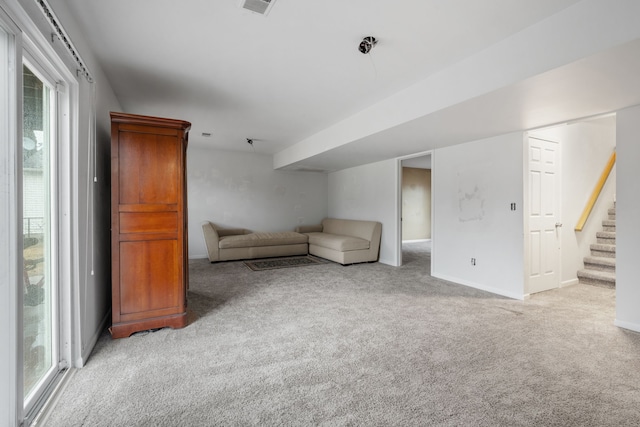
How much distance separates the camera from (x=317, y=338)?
248 cm

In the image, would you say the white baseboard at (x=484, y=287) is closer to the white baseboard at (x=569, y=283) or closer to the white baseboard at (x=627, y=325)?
the white baseboard at (x=627, y=325)

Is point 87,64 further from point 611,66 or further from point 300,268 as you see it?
point 300,268

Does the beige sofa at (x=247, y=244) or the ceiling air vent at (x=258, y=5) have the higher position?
the ceiling air vent at (x=258, y=5)

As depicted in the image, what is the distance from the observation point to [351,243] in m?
5.51

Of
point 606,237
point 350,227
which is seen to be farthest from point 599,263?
point 350,227

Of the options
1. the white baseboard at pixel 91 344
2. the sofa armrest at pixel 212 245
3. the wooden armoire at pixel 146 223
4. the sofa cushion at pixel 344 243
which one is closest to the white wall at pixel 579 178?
the sofa cushion at pixel 344 243

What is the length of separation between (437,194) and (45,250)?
14.9 ft

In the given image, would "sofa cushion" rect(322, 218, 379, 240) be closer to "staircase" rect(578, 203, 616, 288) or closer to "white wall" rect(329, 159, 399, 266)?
"white wall" rect(329, 159, 399, 266)

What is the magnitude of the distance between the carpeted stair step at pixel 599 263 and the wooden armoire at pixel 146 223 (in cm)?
532

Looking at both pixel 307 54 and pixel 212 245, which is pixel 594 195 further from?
pixel 212 245

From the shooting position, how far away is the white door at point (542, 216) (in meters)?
3.71

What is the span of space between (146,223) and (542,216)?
445 cm

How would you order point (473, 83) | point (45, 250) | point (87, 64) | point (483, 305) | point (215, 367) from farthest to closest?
point (483, 305)
point (473, 83)
point (87, 64)
point (215, 367)
point (45, 250)

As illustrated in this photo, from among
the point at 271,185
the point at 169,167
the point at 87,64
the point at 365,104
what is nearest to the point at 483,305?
the point at 365,104
